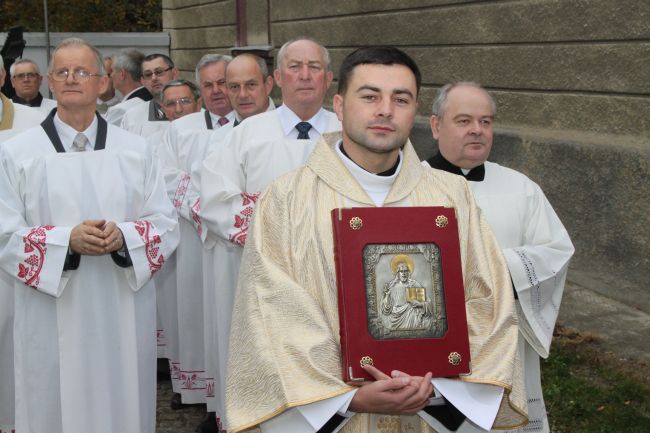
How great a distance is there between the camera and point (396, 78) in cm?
301

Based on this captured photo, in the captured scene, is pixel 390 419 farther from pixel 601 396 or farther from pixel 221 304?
pixel 601 396

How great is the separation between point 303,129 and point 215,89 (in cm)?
177

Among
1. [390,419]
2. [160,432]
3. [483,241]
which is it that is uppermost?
[483,241]

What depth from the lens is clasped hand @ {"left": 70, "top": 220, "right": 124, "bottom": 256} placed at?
Answer: 4.32 meters

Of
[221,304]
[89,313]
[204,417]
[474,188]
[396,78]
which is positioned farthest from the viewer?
[204,417]

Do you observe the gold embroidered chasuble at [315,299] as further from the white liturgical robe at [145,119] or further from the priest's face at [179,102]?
the white liturgical robe at [145,119]

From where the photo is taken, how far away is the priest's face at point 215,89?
686cm

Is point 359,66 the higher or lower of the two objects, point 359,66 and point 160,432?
the higher

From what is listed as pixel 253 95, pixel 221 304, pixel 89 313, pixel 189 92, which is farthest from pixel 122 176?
pixel 189 92

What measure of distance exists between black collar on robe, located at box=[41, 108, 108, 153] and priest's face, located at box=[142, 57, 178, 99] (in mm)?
3886

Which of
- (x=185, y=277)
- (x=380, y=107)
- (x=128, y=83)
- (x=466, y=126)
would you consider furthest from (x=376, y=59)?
(x=128, y=83)

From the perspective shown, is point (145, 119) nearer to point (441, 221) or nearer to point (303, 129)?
point (303, 129)

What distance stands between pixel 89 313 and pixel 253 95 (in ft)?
6.60

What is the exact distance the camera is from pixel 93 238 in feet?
14.2
